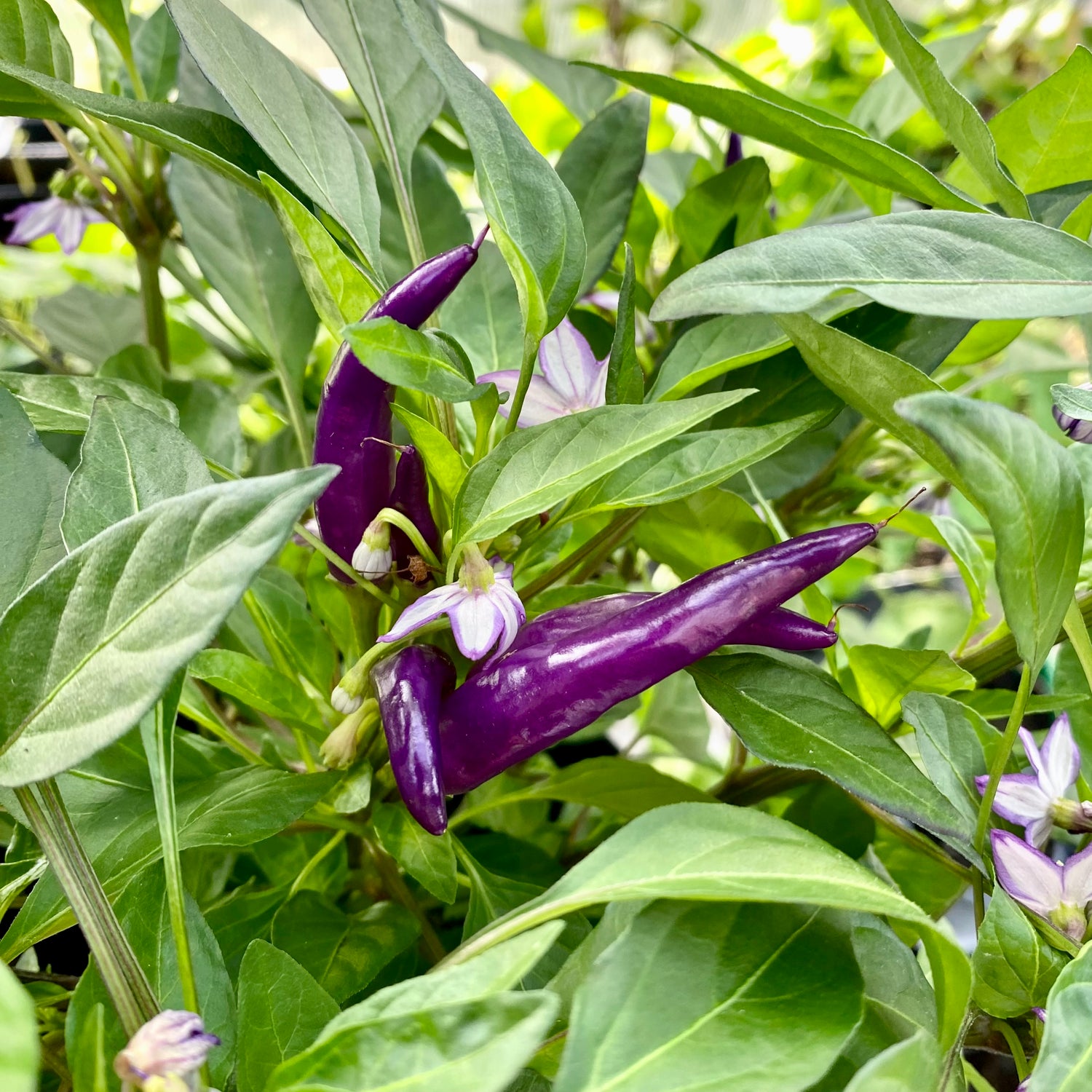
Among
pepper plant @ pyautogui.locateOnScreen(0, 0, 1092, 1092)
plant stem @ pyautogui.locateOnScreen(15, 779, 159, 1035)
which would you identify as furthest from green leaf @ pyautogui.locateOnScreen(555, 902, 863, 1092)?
plant stem @ pyautogui.locateOnScreen(15, 779, 159, 1035)

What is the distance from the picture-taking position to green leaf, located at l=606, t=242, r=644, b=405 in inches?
10.9

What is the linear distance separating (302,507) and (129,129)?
0.57 feet

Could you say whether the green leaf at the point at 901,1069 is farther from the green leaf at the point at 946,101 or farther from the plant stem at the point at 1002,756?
the green leaf at the point at 946,101

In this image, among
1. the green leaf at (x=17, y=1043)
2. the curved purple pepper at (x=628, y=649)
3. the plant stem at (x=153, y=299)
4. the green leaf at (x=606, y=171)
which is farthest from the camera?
the plant stem at (x=153, y=299)

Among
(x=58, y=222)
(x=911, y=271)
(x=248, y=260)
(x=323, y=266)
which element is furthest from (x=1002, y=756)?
(x=58, y=222)

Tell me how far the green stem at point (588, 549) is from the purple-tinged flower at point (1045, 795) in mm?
147

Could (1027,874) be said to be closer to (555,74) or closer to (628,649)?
(628,649)

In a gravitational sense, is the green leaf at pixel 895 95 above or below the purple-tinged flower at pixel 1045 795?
above

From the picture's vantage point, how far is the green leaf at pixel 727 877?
0.19 m

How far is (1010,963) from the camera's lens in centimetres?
26

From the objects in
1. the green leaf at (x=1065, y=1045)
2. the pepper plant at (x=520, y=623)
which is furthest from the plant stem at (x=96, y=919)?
the green leaf at (x=1065, y=1045)

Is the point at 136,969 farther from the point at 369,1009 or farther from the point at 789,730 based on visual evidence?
the point at 789,730

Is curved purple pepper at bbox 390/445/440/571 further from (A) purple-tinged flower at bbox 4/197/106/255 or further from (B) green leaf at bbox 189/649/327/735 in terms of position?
(A) purple-tinged flower at bbox 4/197/106/255

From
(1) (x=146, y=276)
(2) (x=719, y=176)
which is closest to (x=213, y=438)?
(1) (x=146, y=276)
